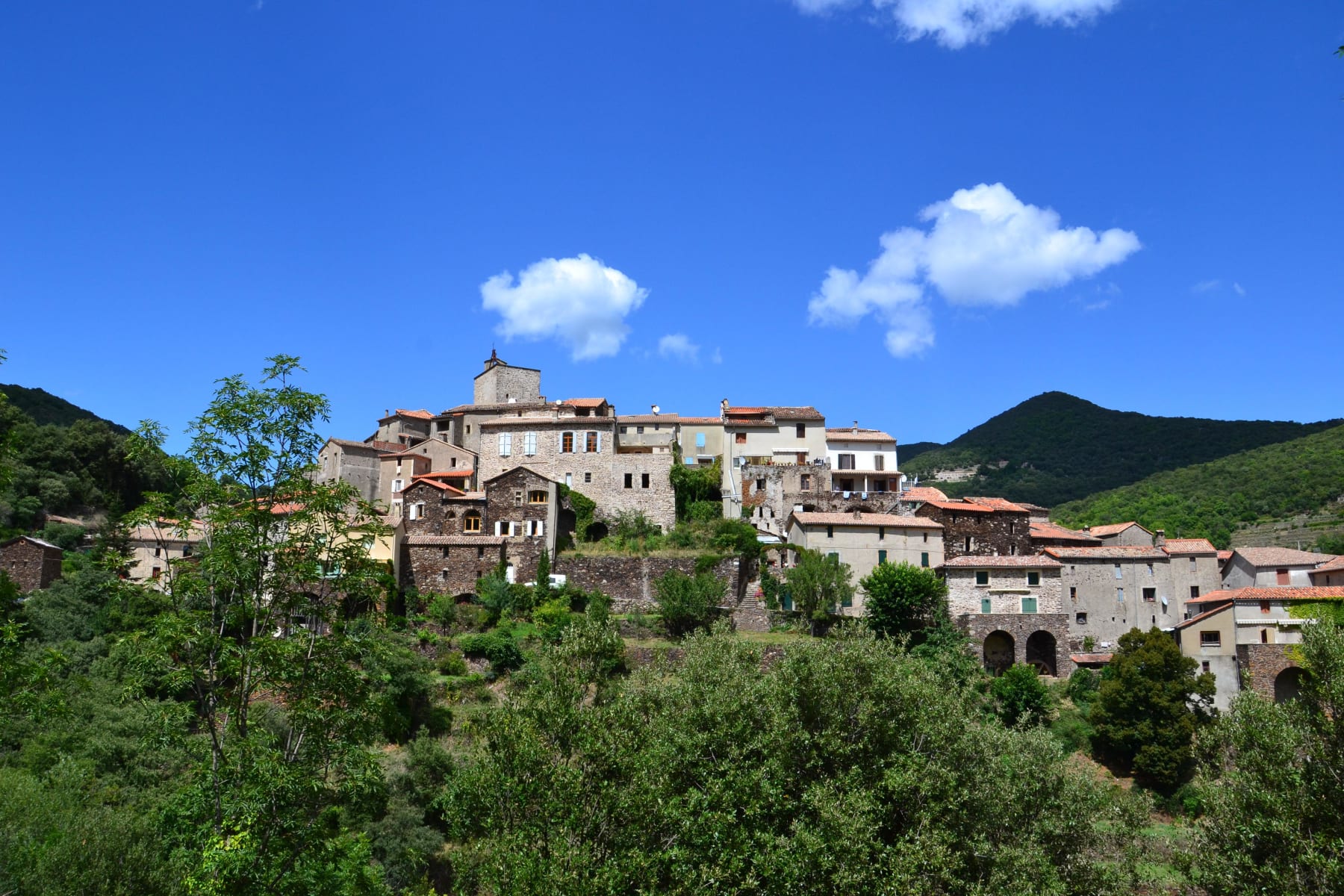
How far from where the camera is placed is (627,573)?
50344 millimetres

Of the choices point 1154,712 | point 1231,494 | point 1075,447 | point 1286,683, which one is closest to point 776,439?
point 1154,712

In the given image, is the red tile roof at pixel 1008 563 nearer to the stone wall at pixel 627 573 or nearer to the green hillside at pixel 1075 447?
the stone wall at pixel 627 573

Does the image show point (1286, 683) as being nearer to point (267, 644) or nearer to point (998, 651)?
point (998, 651)

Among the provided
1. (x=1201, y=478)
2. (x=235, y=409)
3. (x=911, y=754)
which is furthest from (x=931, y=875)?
(x=1201, y=478)

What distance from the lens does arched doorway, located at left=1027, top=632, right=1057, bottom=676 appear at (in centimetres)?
4712

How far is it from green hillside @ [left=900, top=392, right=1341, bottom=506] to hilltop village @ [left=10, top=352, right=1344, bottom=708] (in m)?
63.8

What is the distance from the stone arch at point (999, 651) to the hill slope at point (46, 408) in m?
71.9

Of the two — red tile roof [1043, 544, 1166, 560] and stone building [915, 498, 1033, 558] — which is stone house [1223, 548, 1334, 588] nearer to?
red tile roof [1043, 544, 1166, 560]

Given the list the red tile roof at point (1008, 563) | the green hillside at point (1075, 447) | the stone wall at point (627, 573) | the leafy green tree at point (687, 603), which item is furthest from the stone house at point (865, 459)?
the green hillside at point (1075, 447)

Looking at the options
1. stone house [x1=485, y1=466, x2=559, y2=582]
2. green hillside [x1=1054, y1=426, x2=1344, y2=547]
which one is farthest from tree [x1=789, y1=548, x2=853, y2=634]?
green hillside [x1=1054, y1=426, x2=1344, y2=547]

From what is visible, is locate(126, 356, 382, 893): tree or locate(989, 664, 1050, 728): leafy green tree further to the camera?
locate(989, 664, 1050, 728): leafy green tree

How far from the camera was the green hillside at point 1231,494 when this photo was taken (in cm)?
7738

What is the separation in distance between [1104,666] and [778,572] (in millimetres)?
16256

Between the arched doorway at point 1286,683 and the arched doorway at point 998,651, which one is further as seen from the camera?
the arched doorway at point 998,651
